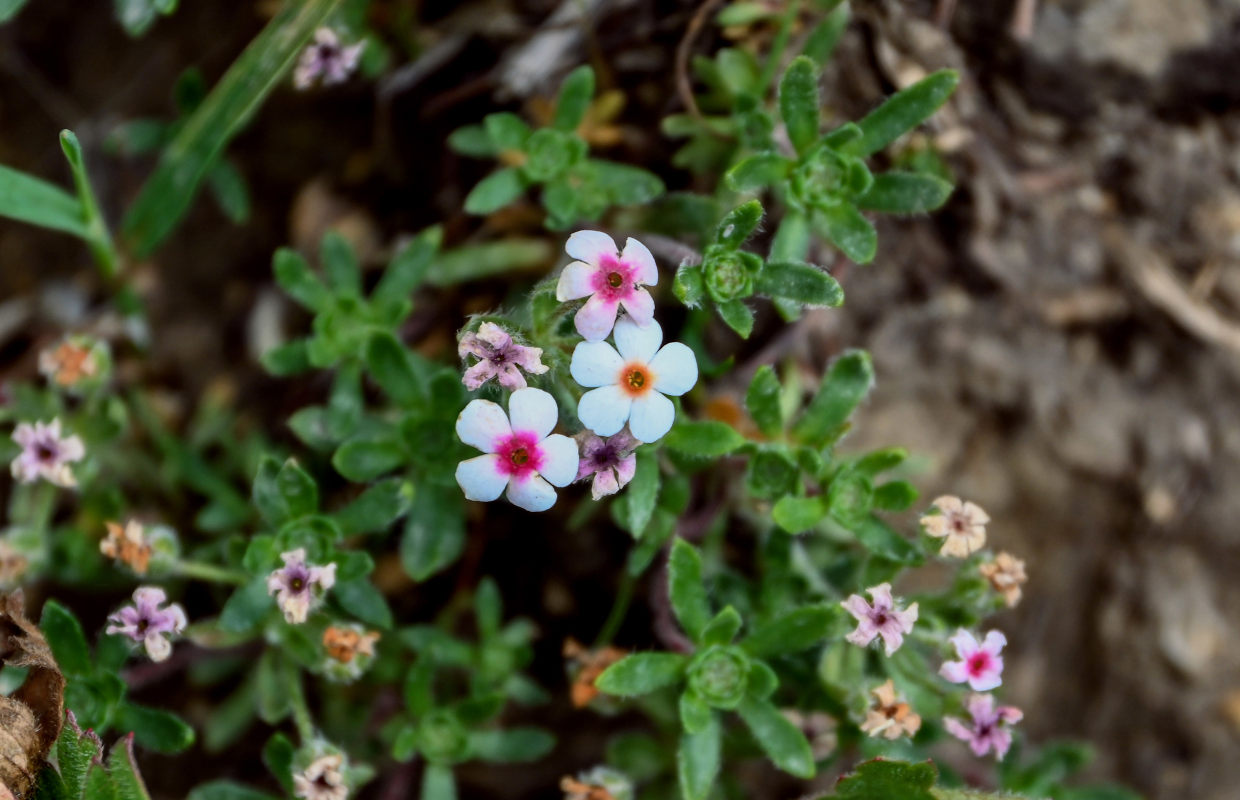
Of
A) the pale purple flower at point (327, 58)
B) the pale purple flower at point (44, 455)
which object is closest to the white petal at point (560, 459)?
the pale purple flower at point (327, 58)

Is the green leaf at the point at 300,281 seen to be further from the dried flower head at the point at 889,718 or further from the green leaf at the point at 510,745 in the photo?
the dried flower head at the point at 889,718

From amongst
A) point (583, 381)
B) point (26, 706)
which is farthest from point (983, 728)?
point (26, 706)

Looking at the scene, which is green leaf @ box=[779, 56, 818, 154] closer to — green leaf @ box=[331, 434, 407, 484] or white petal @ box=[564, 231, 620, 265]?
white petal @ box=[564, 231, 620, 265]

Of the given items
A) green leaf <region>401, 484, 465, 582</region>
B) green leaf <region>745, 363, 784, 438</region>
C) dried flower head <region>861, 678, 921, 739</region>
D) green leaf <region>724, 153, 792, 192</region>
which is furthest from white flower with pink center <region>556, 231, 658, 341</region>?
dried flower head <region>861, 678, 921, 739</region>

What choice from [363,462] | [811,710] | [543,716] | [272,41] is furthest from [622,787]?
[272,41]

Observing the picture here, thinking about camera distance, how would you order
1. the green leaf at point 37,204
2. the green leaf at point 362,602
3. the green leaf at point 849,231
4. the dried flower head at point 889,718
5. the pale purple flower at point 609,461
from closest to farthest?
the pale purple flower at point 609,461 < the dried flower head at point 889,718 < the green leaf at point 849,231 < the green leaf at point 362,602 < the green leaf at point 37,204

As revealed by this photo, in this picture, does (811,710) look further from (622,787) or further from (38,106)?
(38,106)

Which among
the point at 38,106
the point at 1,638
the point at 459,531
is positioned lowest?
Answer: the point at 459,531
